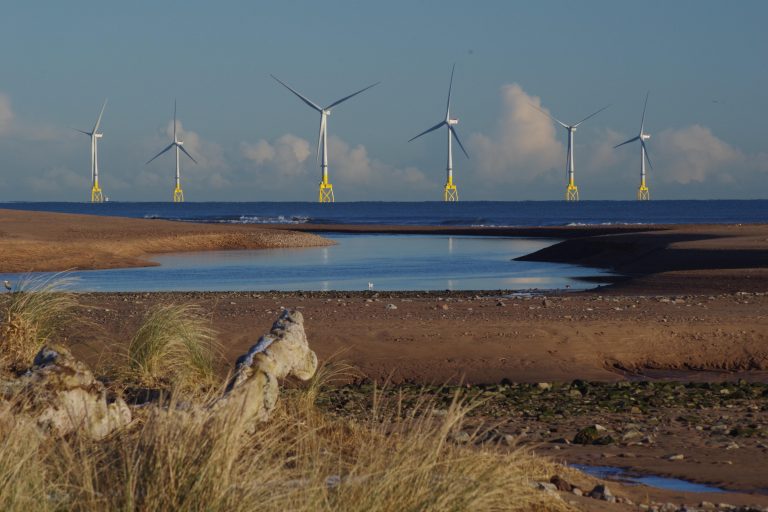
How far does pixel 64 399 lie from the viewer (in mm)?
7734

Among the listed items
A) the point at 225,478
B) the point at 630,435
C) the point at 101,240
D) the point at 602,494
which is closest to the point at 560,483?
the point at 602,494

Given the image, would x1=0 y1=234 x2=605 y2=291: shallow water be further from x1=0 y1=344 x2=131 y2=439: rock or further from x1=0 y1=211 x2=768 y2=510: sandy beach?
x1=0 y1=344 x2=131 y2=439: rock

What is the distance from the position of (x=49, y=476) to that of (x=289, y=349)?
3.34m

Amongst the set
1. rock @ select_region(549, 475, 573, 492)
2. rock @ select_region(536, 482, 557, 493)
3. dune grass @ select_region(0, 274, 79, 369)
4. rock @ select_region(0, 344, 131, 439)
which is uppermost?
dune grass @ select_region(0, 274, 79, 369)

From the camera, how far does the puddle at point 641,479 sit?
28.7 ft

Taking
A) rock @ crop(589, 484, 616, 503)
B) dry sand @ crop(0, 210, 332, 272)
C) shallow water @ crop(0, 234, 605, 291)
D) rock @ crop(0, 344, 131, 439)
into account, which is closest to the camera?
rock @ crop(0, 344, 131, 439)

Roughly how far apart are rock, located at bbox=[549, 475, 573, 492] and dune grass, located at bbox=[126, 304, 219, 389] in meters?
3.66

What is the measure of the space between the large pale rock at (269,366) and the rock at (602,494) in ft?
8.25

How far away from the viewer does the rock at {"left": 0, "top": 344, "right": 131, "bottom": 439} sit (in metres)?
7.57

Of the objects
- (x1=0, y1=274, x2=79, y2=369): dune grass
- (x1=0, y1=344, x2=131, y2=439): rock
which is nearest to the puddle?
(x1=0, y1=344, x2=131, y2=439): rock

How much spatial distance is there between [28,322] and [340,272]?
87.0 ft

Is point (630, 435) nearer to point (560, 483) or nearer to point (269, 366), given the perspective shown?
point (560, 483)

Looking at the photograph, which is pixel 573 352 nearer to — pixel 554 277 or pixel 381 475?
pixel 381 475

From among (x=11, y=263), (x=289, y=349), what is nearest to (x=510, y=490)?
(x=289, y=349)
